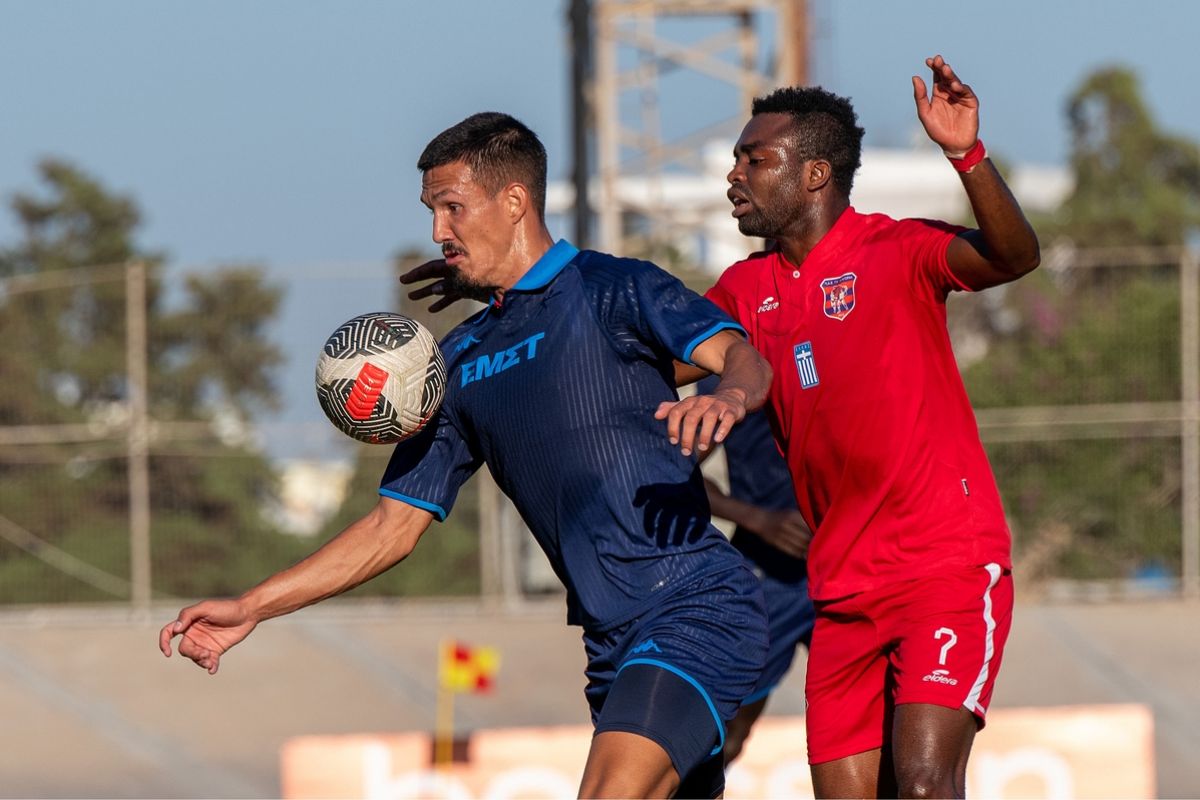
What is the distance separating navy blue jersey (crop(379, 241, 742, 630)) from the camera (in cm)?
441

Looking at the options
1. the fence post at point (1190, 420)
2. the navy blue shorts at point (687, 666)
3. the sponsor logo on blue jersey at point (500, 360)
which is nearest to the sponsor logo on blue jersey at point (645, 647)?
the navy blue shorts at point (687, 666)

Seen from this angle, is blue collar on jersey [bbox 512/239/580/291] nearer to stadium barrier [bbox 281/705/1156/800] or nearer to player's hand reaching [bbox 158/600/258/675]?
player's hand reaching [bbox 158/600/258/675]

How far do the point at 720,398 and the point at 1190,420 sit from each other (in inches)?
466

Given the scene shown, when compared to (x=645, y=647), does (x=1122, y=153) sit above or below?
above

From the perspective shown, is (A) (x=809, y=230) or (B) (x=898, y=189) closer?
(A) (x=809, y=230)

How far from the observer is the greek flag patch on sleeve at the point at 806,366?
486 cm

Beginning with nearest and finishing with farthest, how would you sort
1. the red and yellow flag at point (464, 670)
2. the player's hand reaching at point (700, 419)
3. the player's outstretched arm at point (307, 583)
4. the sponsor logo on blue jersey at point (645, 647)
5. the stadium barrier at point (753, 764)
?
the player's hand reaching at point (700, 419) < the sponsor logo on blue jersey at point (645, 647) < the player's outstretched arm at point (307, 583) < the stadium barrier at point (753, 764) < the red and yellow flag at point (464, 670)

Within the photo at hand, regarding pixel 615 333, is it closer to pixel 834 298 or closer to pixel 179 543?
pixel 834 298

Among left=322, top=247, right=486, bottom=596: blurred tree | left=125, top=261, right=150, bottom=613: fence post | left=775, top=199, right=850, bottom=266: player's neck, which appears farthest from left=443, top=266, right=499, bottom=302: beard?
left=125, top=261, right=150, bottom=613: fence post

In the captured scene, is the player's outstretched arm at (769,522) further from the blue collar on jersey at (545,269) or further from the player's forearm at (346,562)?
the blue collar on jersey at (545,269)

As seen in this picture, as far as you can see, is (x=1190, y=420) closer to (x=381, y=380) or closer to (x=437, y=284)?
(x=437, y=284)

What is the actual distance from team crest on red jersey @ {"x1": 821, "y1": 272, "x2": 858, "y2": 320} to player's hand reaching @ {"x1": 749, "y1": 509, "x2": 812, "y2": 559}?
192 cm

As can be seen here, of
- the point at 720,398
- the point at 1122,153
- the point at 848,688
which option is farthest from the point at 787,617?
the point at 1122,153

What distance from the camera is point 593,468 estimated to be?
4453 mm
